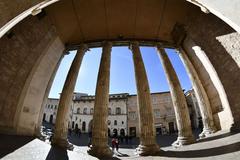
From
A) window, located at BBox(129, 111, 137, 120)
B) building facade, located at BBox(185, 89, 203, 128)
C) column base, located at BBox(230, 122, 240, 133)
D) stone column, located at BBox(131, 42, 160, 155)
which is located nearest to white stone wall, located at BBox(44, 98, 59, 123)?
window, located at BBox(129, 111, 137, 120)

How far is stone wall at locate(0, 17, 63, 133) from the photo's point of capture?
8844 mm

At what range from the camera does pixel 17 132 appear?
30.5ft

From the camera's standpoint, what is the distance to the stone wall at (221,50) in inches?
327

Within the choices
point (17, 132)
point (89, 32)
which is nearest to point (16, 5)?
point (17, 132)

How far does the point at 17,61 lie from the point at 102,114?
6.22 metres

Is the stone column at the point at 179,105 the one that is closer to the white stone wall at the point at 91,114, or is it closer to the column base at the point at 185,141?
the column base at the point at 185,141

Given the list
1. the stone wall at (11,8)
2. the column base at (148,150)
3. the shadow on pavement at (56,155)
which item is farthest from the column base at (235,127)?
the stone wall at (11,8)

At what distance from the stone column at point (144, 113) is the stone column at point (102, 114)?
2160 millimetres

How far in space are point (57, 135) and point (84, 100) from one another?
139 feet

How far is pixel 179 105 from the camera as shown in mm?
12008

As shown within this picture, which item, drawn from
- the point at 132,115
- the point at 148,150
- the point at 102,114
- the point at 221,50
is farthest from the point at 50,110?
the point at 221,50

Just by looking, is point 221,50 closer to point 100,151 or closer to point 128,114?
point 100,151

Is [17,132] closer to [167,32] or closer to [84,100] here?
[167,32]

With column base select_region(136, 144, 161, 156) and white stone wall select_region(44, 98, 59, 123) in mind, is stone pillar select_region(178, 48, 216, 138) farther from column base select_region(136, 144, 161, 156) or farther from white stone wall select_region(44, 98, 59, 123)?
white stone wall select_region(44, 98, 59, 123)
